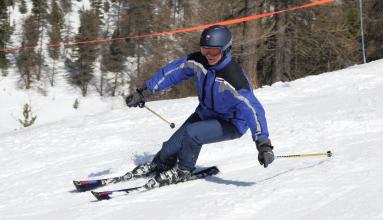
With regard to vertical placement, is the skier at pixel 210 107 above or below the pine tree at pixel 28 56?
below

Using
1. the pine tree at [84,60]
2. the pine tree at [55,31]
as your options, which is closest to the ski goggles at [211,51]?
the pine tree at [84,60]

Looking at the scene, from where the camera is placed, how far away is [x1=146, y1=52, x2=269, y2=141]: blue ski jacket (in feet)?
12.7

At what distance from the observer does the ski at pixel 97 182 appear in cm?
459

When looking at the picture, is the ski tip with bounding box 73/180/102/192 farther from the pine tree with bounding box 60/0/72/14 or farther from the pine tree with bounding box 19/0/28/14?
the pine tree with bounding box 60/0/72/14

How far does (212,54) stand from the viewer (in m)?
4.00

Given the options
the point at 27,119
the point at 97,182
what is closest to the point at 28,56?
the point at 27,119

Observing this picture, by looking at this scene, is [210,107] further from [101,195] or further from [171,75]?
[101,195]

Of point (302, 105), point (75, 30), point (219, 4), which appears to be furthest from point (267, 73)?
point (75, 30)

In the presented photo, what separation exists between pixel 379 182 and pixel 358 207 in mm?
525

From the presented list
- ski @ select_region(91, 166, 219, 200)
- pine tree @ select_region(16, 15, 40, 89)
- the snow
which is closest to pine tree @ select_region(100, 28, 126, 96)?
pine tree @ select_region(16, 15, 40, 89)

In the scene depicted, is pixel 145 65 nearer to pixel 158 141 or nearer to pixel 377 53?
pixel 377 53

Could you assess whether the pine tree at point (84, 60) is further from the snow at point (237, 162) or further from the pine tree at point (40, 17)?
the snow at point (237, 162)

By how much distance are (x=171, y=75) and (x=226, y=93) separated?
0.75 meters

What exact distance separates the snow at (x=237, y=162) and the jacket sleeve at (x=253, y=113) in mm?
391
